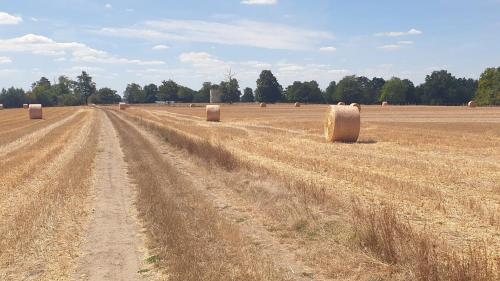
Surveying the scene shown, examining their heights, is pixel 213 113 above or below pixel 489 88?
below

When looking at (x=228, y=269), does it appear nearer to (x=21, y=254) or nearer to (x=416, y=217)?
(x=21, y=254)

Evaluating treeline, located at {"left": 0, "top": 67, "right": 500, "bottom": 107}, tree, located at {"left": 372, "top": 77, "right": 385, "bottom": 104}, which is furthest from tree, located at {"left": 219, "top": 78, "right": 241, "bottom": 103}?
tree, located at {"left": 372, "top": 77, "right": 385, "bottom": 104}

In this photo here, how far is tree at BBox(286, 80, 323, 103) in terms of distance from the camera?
16988cm

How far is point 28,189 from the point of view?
12562mm

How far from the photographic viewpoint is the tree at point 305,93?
169875mm

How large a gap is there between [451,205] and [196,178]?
7.23 metres

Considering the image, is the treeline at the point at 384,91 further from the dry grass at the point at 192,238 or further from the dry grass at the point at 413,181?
the dry grass at the point at 192,238

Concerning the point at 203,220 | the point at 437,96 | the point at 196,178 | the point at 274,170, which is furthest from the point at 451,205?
the point at 437,96

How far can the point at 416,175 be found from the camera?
44.7ft

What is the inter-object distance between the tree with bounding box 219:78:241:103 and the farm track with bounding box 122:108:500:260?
506 feet

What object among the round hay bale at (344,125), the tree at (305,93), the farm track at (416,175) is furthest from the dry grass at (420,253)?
the tree at (305,93)

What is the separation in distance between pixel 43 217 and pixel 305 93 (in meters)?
163

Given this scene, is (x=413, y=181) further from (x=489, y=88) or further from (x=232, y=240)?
(x=489, y=88)

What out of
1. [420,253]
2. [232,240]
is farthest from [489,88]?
[420,253]
